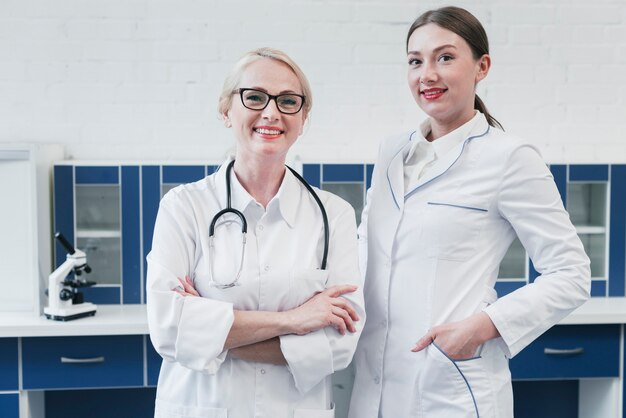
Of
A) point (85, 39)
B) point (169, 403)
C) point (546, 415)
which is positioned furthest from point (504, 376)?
point (85, 39)

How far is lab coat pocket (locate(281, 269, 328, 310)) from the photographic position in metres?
1.44

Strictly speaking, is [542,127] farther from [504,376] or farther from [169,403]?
[169,403]

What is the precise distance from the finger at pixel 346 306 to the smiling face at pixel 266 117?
1.12 feet

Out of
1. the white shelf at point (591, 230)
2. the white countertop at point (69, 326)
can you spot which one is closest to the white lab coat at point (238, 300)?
the white countertop at point (69, 326)

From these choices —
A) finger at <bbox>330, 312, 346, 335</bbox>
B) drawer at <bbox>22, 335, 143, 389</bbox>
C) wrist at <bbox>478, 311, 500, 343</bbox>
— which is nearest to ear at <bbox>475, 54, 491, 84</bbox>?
wrist at <bbox>478, 311, 500, 343</bbox>

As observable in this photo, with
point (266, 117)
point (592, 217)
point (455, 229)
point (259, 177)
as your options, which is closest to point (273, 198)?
point (259, 177)

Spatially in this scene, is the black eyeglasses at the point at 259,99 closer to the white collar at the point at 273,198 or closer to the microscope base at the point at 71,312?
the white collar at the point at 273,198

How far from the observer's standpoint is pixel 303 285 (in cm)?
145

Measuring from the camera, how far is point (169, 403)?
A: 4.75 feet

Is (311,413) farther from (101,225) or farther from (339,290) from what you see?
(101,225)

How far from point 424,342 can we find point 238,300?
430 mm

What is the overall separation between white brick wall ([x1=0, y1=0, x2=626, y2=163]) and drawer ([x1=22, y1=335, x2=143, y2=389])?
88 cm

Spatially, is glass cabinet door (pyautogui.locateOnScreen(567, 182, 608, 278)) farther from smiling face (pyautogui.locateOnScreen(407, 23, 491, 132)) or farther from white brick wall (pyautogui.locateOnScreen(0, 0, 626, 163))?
smiling face (pyautogui.locateOnScreen(407, 23, 491, 132))

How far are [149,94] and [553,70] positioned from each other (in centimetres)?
178
